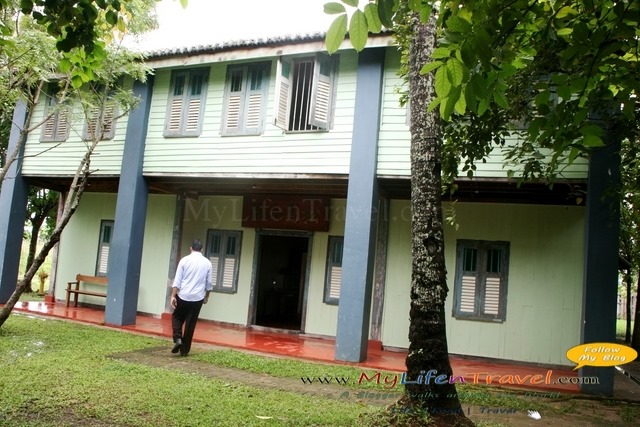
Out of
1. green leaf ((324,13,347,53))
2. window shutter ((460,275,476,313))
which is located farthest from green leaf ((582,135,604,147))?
window shutter ((460,275,476,313))

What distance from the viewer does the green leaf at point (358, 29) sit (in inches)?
98.1

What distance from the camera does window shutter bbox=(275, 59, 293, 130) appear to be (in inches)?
358

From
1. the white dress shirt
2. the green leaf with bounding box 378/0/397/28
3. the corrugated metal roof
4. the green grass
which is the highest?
the corrugated metal roof

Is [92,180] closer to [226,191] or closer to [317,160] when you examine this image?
[226,191]

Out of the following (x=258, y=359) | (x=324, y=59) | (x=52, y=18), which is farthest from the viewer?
(x=324, y=59)

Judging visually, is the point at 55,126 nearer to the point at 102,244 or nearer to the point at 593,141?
the point at 102,244

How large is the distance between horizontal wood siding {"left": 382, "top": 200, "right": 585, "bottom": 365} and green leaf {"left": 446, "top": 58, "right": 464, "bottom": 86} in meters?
7.73

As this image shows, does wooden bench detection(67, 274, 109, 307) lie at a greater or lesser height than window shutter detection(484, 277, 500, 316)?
lesser

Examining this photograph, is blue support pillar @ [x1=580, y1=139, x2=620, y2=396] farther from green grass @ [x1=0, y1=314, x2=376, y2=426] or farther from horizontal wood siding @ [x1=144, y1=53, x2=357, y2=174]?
horizontal wood siding @ [x1=144, y1=53, x2=357, y2=174]

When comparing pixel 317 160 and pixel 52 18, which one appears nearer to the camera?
pixel 52 18

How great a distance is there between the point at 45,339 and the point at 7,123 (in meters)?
10.8

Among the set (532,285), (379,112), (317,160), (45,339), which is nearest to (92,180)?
(45,339)

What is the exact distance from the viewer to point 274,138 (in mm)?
9586

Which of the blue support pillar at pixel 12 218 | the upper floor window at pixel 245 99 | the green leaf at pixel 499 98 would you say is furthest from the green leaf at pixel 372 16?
the blue support pillar at pixel 12 218
